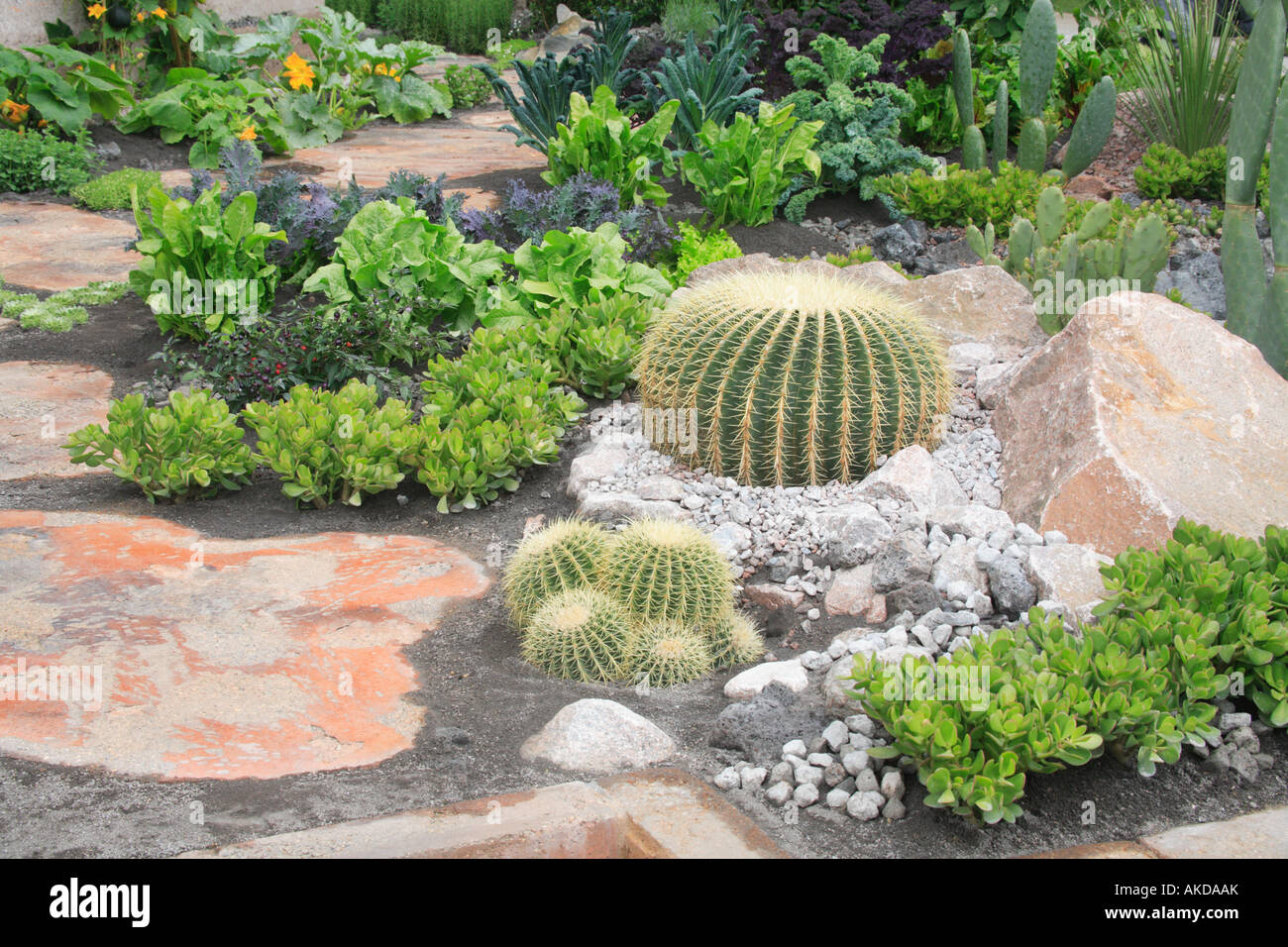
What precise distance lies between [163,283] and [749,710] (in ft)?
14.5

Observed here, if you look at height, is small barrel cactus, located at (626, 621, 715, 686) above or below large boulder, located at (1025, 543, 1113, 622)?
below

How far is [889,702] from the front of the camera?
2.73 metres

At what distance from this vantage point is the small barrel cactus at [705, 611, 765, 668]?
3.72m

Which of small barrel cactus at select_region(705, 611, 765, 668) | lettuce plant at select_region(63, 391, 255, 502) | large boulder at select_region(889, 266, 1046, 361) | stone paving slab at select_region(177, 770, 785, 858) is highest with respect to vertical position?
large boulder at select_region(889, 266, 1046, 361)

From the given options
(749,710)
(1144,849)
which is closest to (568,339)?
(749,710)

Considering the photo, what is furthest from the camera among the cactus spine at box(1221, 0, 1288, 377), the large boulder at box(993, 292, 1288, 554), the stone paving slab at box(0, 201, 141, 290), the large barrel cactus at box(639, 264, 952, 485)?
the stone paving slab at box(0, 201, 141, 290)

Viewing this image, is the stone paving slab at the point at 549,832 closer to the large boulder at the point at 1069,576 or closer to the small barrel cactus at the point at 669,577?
the small barrel cactus at the point at 669,577

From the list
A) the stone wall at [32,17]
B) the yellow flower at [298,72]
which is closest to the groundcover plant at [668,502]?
the yellow flower at [298,72]

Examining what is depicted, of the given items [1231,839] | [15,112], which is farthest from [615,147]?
[1231,839]

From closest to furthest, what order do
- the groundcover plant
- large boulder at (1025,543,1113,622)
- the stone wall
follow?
1. the groundcover plant
2. large boulder at (1025,543,1113,622)
3. the stone wall

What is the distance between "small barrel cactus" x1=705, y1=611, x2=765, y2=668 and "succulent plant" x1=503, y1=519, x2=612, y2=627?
0.44 metres

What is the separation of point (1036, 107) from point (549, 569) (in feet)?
22.9

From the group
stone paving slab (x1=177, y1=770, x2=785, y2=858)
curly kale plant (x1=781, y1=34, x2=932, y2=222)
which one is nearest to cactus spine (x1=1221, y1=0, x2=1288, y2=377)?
curly kale plant (x1=781, y1=34, x2=932, y2=222)

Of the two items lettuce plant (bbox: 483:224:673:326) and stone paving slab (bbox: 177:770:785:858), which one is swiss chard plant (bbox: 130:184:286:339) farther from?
stone paving slab (bbox: 177:770:785:858)
